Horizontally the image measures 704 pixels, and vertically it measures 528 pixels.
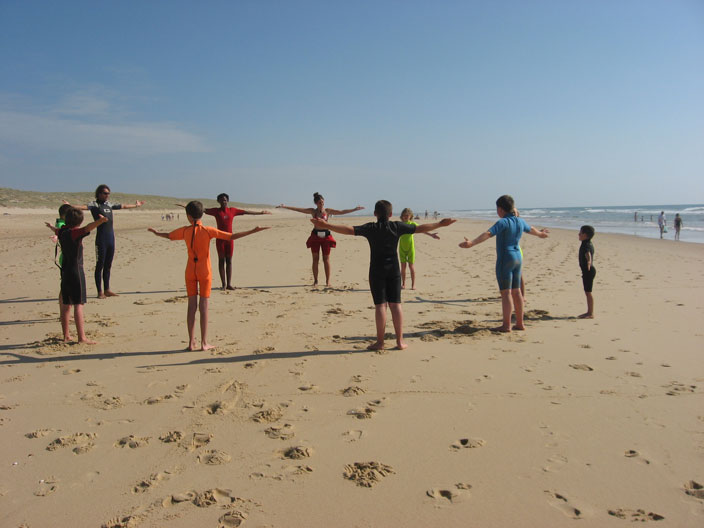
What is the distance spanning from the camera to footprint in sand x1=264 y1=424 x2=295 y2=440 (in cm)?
340

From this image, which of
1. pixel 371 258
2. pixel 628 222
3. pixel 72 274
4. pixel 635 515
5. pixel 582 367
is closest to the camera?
pixel 635 515

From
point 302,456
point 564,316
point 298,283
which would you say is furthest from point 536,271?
point 302,456

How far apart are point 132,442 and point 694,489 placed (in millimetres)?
3623

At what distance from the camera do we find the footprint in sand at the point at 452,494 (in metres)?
2.69

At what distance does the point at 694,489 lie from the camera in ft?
8.96

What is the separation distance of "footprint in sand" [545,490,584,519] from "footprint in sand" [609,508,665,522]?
0.61 feet

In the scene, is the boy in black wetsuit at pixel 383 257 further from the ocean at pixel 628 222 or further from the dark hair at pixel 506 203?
the ocean at pixel 628 222

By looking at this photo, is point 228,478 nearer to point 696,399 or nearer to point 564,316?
point 696,399

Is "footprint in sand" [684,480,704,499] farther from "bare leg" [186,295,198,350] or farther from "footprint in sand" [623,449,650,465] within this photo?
"bare leg" [186,295,198,350]

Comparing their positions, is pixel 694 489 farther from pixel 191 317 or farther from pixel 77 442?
pixel 191 317

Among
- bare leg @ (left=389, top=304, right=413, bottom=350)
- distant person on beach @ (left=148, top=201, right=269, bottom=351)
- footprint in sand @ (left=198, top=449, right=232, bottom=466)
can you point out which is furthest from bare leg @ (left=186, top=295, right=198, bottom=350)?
footprint in sand @ (left=198, top=449, right=232, bottom=466)

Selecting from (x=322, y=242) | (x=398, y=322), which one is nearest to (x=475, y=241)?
(x=398, y=322)

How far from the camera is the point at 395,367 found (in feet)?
16.1

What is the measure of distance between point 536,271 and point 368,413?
10.1 m
